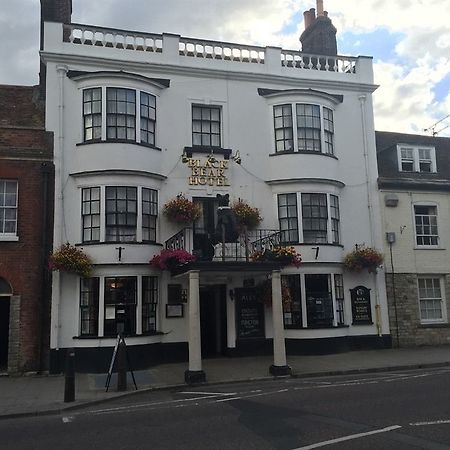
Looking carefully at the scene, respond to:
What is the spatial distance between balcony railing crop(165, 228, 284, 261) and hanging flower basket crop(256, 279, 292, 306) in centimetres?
126

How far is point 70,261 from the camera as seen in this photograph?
1534 centimetres

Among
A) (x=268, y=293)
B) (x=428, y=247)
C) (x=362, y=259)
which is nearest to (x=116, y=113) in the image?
(x=268, y=293)

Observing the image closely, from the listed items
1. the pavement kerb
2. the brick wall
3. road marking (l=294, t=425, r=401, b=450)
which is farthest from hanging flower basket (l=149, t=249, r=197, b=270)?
the brick wall

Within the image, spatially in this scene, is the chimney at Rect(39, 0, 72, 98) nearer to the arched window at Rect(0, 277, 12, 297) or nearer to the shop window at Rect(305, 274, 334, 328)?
the arched window at Rect(0, 277, 12, 297)

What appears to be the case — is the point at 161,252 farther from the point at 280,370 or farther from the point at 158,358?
the point at 280,370

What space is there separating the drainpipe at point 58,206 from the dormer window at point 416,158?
12.8 m

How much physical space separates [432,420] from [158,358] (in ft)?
33.3

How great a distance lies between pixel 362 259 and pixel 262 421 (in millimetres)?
10927

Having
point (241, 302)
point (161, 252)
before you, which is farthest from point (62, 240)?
point (241, 302)

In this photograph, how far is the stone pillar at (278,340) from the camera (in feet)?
45.8

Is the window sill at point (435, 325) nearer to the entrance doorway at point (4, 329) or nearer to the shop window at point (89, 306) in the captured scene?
the shop window at point (89, 306)

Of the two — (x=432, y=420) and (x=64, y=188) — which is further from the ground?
(x=64, y=188)

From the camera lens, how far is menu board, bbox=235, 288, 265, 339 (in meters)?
17.6

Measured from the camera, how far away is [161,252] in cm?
1614
